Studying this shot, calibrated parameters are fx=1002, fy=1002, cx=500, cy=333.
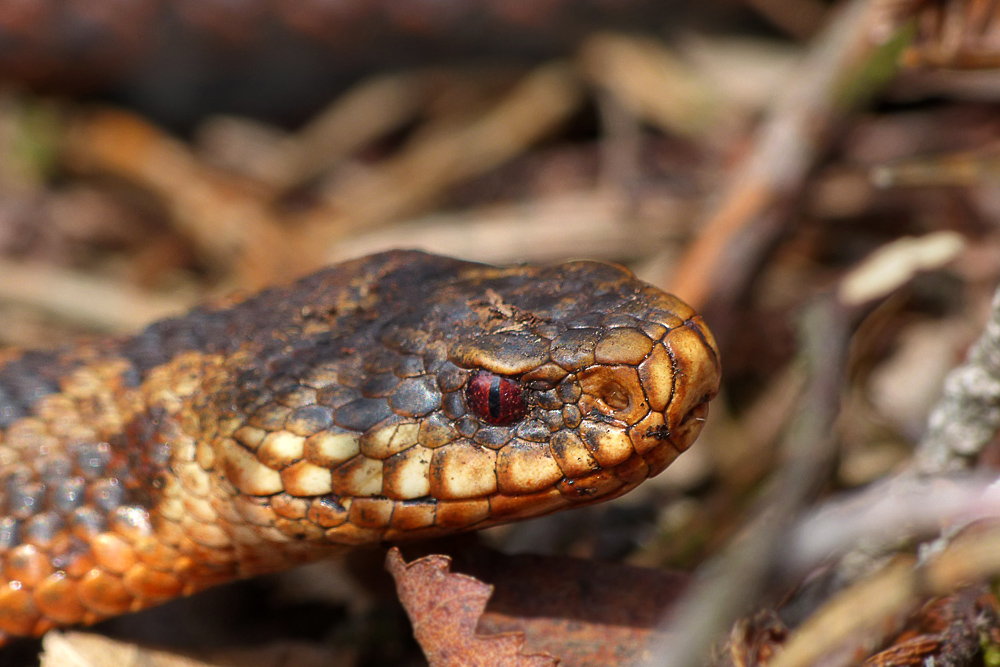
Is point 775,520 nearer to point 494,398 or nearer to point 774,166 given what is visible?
point 494,398

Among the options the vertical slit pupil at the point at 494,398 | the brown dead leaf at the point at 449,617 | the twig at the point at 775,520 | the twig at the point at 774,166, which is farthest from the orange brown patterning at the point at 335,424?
the twig at the point at 774,166

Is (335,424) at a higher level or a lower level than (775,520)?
higher

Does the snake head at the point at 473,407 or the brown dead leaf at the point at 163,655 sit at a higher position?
the snake head at the point at 473,407

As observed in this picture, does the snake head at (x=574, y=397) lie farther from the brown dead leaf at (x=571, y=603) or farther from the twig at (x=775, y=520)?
the twig at (x=775, y=520)

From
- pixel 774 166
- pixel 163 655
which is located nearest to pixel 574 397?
pixel 163 655

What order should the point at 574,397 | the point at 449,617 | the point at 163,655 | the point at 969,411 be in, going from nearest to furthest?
the point at 449,617, the point at 574,397, the point at 969,411, the point at 163,655

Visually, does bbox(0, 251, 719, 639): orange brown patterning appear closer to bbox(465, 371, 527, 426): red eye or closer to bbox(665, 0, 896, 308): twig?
bbox(465, 371, 527, 426): red eye

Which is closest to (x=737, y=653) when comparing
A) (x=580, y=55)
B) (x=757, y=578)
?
(x=757, y=578)

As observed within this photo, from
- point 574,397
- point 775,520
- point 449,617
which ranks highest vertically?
point 574,397
